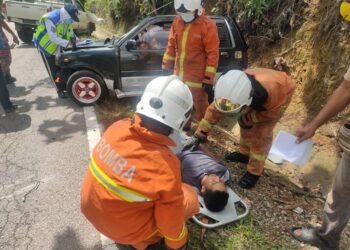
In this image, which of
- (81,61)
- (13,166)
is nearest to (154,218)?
(13,166)

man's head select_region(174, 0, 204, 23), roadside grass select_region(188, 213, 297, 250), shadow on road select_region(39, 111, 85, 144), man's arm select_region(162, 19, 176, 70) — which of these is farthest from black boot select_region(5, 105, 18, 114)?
roadside grass select_region(188, 213, 297, 250)

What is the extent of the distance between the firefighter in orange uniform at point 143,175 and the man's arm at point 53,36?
381cm

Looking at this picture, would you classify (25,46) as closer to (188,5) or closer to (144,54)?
(144,54)

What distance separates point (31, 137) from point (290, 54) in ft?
15.2

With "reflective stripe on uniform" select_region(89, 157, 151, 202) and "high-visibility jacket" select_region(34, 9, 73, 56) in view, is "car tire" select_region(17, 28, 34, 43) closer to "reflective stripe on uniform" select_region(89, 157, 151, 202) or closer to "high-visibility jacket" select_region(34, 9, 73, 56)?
"high-visibility jacket" select_region(34, 9, 73, 56)

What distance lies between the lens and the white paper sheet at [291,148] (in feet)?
9.25

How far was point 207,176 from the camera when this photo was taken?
116 inches

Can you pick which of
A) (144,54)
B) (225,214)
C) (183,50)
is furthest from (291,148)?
(144,54)

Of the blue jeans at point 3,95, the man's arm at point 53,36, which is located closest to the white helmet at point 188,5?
the man's arm at point 53,36

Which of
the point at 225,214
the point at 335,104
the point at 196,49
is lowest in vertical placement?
the point at 225,214

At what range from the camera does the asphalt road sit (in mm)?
2680

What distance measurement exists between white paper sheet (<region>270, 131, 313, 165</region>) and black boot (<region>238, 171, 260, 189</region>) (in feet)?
1.68

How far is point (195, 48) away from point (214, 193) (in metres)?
2.11

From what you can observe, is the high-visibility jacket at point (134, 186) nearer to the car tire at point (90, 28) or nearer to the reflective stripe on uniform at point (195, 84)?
the reflective stripe on uniform at point (195, 84)
